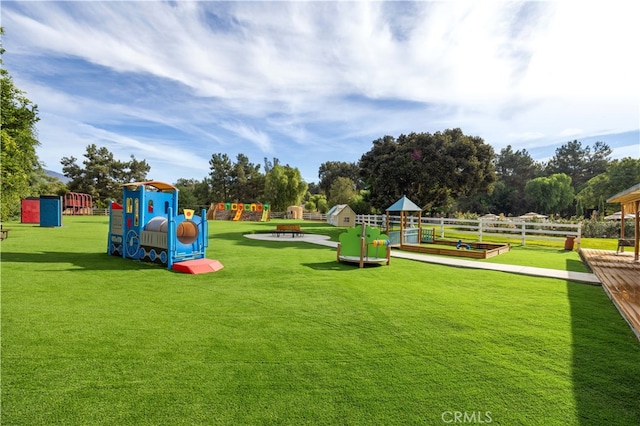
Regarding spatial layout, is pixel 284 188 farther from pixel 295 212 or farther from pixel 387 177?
pixel 387 177

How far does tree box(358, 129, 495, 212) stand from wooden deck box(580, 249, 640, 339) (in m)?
12.9

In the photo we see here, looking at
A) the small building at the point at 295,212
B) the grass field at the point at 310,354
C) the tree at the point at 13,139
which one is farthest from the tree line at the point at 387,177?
the grass field at the point at 310,354

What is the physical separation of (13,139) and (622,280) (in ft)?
72.3

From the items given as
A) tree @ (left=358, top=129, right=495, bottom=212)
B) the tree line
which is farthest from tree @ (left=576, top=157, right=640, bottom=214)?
tree @ (left=358, top=129, right=495, bottom=212)

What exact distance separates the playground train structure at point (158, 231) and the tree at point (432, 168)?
18142mm

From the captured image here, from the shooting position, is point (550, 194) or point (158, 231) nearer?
point (158, 231)

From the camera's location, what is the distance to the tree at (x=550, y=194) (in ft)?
212

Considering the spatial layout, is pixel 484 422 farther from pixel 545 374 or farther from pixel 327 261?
pixel 327 261

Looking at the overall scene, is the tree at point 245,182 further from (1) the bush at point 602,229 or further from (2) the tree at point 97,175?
(1) the bush at point 602,229

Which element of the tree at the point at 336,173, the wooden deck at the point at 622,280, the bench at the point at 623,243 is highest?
the tree at the point at 336,173

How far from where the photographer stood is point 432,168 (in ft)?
80.3

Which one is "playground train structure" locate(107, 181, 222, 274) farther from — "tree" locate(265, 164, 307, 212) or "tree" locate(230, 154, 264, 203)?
"tree" locate(230, 154, 264, 203)

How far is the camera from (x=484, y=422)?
2.71 m

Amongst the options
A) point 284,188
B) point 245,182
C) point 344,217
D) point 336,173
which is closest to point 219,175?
point 245,182
